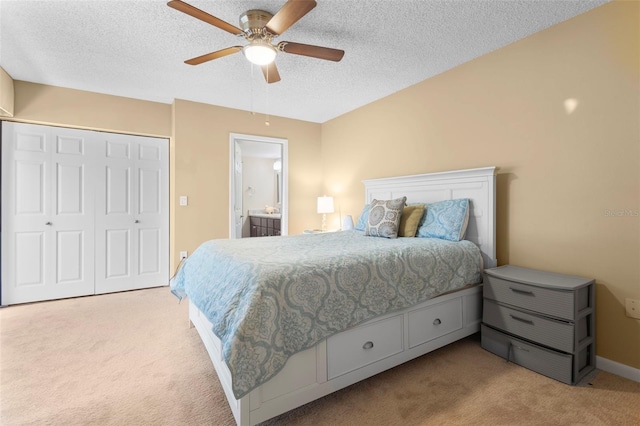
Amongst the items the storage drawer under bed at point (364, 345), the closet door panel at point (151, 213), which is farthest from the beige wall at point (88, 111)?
the storage drawer under bed at point (364, 345)

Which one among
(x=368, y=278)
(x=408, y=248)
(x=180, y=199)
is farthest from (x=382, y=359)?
(x=180, y=199)

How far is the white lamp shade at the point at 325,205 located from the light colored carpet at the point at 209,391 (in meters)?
2.50

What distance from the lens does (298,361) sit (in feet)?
5.23

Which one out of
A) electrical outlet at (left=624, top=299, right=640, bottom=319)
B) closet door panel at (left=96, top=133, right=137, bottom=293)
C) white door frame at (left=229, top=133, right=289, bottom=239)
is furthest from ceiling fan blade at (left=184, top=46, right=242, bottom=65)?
electrical outlet at (left=624, top=299, right=640, bottom=319)

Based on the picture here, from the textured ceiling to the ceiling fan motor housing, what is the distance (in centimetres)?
4

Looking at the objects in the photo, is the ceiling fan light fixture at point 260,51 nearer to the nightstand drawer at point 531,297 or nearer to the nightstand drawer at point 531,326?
the nightstand drawer at point 531,297

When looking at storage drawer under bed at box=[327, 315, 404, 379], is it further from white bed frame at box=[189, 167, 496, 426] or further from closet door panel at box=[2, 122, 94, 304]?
closet door panel at box=[2, 122, 94, 304]

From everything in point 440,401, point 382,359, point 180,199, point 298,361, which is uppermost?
point 180,199

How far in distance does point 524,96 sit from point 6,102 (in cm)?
495

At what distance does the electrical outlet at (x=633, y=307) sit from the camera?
6.41 ft

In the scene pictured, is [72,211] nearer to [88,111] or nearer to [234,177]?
[88,111]

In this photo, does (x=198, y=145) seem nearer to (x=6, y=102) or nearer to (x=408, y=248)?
(x=6, y=102)

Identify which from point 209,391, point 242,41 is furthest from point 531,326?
point 242,41

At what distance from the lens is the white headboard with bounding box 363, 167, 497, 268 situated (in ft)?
8.61
